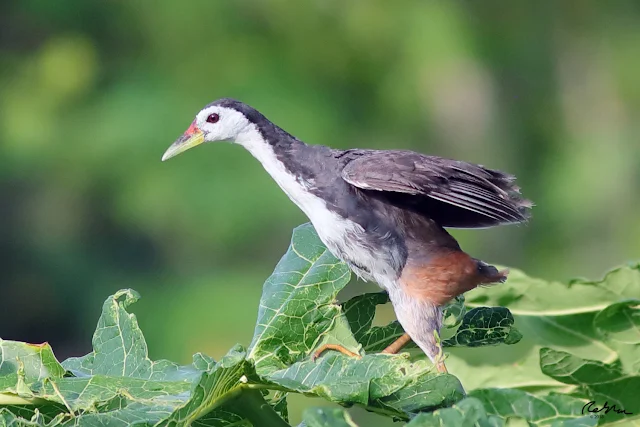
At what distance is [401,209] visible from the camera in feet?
5.39

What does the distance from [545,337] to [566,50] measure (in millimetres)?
4662

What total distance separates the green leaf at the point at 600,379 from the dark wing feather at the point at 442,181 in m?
0.41

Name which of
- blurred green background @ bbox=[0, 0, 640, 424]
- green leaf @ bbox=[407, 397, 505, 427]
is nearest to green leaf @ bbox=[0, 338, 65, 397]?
green leaf @ bbox=[407, 397, 505, 427]

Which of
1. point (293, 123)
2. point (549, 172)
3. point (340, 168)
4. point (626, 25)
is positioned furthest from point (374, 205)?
point (626, 25)

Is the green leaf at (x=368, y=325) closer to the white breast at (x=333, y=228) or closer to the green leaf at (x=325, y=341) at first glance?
the green leaf at (x=325, y=341)

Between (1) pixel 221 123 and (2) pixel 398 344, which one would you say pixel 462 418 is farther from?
(1) pixel 221 123

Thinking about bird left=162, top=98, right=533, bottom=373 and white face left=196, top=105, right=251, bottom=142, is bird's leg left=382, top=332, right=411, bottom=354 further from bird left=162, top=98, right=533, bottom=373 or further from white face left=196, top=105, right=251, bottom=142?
white face left=196, top=105, right=251, bottom=142

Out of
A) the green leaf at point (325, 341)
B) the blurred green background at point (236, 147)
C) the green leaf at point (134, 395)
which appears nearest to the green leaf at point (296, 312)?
the green leaf at point (325, 341)

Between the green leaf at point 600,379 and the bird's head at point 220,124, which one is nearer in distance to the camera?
the green leaf at point 600,379

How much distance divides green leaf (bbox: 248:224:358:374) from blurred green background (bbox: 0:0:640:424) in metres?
3.10

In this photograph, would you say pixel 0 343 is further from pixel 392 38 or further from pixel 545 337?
pixel 392 38

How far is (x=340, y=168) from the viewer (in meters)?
1.59

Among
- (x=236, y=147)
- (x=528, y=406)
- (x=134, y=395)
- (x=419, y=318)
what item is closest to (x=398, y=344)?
(x=419, y=318)

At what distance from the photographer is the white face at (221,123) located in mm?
1747
